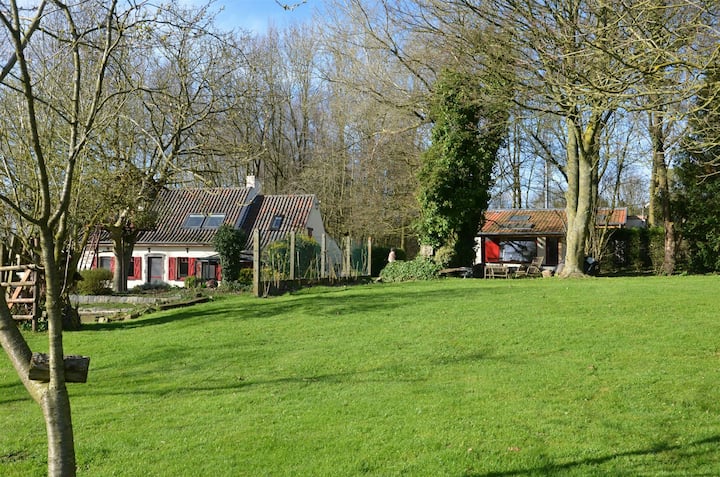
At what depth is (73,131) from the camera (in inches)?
164

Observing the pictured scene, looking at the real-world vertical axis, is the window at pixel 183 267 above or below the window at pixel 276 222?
below

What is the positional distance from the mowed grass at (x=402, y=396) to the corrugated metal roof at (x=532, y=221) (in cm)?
2541

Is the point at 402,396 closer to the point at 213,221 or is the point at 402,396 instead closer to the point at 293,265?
the point at 293,265

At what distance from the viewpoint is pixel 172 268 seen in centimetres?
3447

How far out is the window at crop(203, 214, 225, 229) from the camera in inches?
1364

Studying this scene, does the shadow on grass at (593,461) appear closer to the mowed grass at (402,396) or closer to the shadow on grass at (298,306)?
the mowed grass at (402,396)

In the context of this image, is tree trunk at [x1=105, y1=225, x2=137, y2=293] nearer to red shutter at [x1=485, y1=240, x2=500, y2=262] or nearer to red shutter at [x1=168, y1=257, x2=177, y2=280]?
red shutter at [x1=168, y1=257, x2=177, y2=280]

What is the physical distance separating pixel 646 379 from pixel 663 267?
24068mm

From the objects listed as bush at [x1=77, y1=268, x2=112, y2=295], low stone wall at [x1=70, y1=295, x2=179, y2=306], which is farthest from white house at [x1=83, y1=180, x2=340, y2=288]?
low stone wall at [x1=70, y1=295, x2=179, y2=306]

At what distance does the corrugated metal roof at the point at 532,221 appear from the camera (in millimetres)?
38688

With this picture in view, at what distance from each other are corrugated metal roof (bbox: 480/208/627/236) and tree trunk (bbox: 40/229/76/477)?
3545 centimetres

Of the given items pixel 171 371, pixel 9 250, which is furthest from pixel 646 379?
pixel 9 250

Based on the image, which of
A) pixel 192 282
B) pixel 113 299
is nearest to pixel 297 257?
pixel 113 299

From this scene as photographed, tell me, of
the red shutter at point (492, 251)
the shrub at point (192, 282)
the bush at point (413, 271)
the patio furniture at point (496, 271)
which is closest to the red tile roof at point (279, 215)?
the shrub at point (192, 282)
